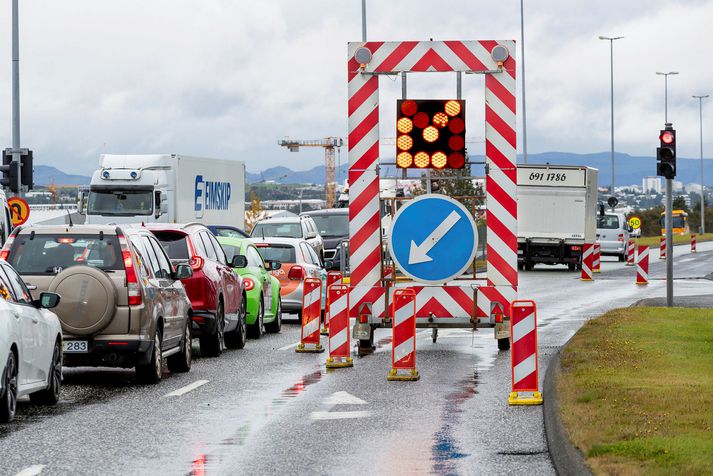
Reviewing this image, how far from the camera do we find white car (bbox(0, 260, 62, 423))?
11.9 m

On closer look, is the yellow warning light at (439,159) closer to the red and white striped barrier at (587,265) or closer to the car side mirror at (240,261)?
the car side mirror at (240,261)

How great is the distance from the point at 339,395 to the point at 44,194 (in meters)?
170

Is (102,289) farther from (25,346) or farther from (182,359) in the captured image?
(25,346)

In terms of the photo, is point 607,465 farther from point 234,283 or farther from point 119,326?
point 234,283

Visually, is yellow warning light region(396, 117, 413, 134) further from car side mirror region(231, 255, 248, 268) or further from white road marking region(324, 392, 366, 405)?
white road marking region(324, 392, 366, 405)

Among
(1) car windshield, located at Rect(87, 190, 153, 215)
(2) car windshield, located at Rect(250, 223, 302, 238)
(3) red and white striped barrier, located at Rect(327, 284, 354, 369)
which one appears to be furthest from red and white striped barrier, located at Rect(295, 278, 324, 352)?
(1) car windshield, located at Rect(87, 190, 153, 215)

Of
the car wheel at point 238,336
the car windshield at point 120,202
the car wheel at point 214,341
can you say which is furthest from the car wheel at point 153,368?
the car windshield at point 120,202

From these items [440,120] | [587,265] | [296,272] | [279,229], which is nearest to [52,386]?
[440,120]

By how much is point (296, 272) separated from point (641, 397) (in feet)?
48.0

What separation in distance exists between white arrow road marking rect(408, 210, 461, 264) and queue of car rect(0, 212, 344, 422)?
2546 mm

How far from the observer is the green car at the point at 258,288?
22.6 metres

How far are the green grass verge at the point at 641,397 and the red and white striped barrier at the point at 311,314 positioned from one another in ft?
11.0

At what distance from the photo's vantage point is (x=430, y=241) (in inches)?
679

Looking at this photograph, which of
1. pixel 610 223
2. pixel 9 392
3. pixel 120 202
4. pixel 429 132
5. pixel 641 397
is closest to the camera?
pixel 641 397
